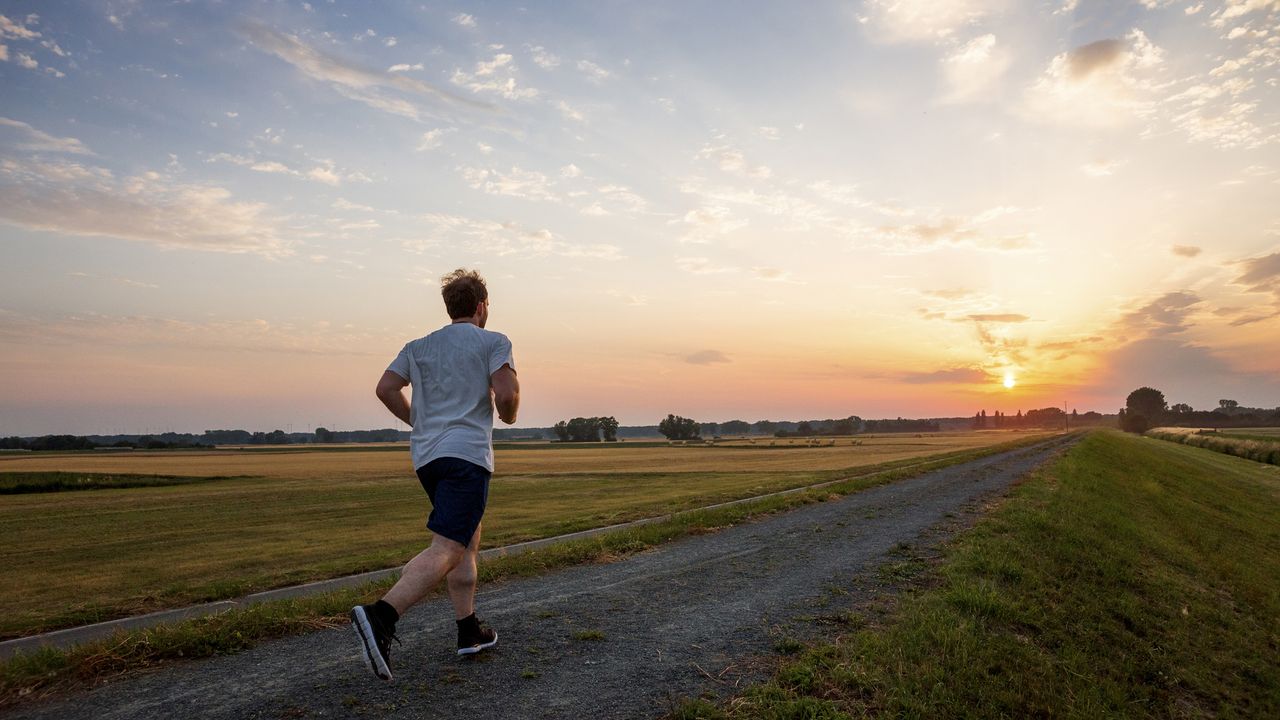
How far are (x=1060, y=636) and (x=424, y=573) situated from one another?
7.03 m

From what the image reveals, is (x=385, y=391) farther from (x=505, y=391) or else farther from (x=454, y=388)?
(x=505, y=391)

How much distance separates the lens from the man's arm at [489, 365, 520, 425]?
4.75 m

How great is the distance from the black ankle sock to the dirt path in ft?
1.76

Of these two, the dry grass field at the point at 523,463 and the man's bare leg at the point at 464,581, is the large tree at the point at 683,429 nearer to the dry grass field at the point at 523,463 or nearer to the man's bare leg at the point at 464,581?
the dry grass field at the point at 523,463

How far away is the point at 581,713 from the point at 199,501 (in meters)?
38.8

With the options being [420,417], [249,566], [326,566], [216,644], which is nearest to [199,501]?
[249,566]

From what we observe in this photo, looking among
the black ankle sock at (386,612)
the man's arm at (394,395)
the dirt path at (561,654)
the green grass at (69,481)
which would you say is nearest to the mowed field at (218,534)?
the green grass at (69,481)

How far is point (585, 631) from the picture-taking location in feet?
19.2

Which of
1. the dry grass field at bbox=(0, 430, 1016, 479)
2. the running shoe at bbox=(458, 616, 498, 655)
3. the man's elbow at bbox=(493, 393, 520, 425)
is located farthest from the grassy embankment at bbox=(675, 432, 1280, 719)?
the dry grass field at bbox=(0, 430, 1016, 479)

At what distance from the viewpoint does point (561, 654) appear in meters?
5.28

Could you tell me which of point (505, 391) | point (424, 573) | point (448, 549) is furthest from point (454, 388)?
point (424, 573)

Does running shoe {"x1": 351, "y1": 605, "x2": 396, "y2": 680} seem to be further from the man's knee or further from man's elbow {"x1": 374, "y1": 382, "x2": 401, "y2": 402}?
man's elbow {"x1": 374, "y1": 382, "x2": 401, "y2": 402}

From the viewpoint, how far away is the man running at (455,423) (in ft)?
15.1

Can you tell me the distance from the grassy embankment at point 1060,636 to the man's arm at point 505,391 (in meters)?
2.37
